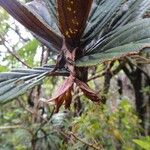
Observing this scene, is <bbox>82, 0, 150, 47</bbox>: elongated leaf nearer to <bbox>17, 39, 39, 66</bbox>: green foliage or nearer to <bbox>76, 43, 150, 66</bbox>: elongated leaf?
<bbox>76, 43, 150, 66</bbox>: elongated leaf

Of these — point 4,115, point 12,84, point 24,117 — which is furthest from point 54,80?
point 12,84

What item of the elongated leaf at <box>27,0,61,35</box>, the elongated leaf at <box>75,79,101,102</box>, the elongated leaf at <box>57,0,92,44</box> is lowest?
the elongated leaf at <box>75,79,101,102</box>

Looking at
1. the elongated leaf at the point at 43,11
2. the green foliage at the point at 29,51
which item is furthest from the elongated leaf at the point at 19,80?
the green foliage at the point at 29,51

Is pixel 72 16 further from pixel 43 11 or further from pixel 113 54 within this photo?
pixel 43 11

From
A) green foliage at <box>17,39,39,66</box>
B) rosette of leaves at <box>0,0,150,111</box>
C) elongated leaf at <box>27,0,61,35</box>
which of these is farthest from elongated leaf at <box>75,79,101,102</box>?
green foliage at <box>17,39,39,66</box>

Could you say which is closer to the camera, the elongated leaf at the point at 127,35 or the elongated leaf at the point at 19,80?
the elongated leaf at the point at 127,35

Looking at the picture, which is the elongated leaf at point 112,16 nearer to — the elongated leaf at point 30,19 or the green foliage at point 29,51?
the elongated leaf at point 30,19

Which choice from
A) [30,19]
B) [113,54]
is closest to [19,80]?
[30,19]
